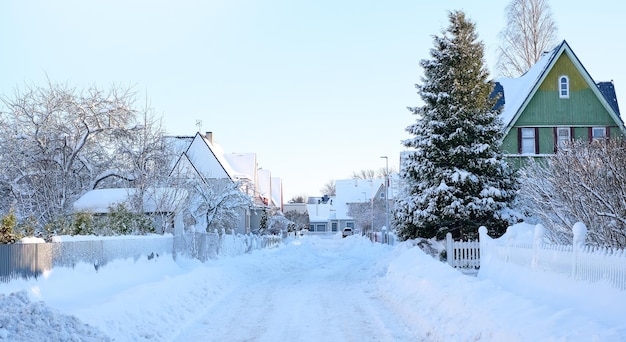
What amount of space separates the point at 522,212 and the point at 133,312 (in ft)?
59.9

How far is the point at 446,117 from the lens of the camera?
24.9 metres

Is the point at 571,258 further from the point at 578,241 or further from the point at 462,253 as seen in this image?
the point at 462,253

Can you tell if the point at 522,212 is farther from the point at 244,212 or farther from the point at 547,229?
the point at 244,212

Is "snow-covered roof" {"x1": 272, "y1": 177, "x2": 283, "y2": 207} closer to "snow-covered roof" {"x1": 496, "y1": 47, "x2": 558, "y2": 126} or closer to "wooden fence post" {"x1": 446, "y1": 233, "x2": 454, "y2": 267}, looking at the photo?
"snow-covered roof" {"x1": 496, "y1": 47, "x2": 558, "y2": 126}

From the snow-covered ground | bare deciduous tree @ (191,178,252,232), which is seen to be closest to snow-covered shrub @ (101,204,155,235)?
the snow-covered ground

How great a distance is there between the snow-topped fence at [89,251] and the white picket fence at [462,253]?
31.4 ft

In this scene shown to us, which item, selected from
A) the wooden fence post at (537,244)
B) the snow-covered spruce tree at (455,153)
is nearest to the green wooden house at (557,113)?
the snow-covered spruce tree at (455,153)

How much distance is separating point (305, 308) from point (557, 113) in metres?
22.9

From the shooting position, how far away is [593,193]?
14727mm

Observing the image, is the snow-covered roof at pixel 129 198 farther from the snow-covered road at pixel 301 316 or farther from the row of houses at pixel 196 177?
the snow-covered road at pixel 301 316

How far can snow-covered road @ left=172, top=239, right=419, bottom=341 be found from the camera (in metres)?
11.3

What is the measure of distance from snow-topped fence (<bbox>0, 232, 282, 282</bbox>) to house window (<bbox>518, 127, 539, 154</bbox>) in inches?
681

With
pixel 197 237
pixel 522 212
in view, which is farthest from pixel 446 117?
pixel 197 237

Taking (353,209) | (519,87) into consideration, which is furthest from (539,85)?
(353,209)
